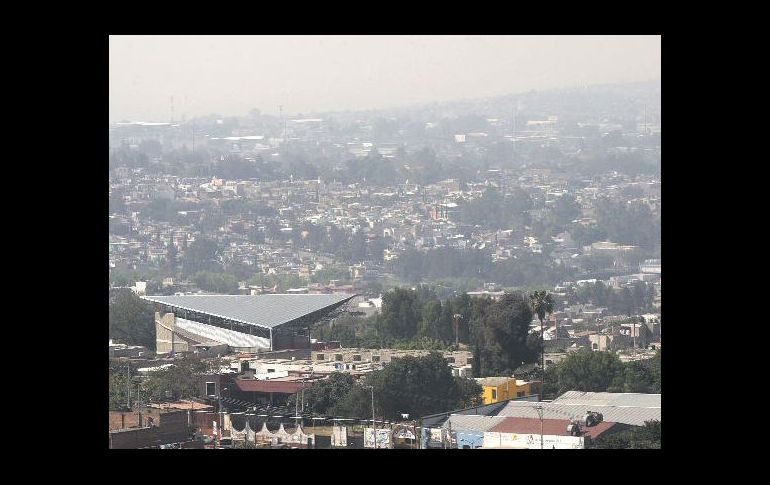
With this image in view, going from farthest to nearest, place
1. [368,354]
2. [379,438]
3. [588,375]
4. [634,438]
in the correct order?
[368,354], [588,375], [379,438], [634,438]

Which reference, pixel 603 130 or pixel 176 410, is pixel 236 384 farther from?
pixel 603 130

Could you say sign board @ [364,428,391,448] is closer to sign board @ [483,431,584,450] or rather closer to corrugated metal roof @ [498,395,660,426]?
sign board @ [483,431,584,450]

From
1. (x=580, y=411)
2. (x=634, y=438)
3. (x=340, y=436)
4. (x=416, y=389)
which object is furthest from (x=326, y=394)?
(x=634, y=438)

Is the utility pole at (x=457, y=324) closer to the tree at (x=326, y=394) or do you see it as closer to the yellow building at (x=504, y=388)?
the yellow building at (x=504, y=388)

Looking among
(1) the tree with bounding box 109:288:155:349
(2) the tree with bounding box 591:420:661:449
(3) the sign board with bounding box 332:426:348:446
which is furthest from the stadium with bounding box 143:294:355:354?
(2) the tree with bounding box 591:420:661:449

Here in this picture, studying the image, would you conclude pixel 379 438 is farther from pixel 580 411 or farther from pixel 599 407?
pixel 599 407

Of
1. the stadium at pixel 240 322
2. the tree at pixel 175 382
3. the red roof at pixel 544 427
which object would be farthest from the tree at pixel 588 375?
the stadium at pixel 240 322
